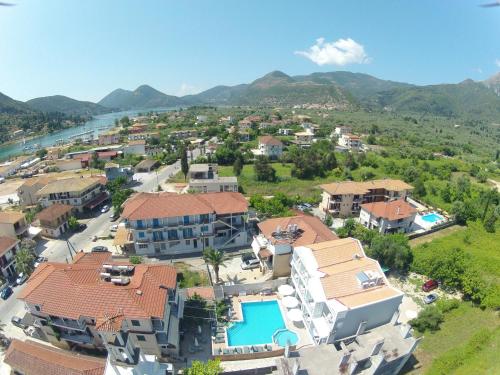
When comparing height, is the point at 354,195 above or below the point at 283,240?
above

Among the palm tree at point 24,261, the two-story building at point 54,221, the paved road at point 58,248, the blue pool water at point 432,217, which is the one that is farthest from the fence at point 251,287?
the blue pool water at point 432,217

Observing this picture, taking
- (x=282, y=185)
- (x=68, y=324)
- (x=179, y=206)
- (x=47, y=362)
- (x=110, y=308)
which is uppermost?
(x=179, y=206)

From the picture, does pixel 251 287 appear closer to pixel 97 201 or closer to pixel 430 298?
pixel 430 298

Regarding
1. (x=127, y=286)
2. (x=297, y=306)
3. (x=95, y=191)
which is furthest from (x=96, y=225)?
(x=297, y=306)

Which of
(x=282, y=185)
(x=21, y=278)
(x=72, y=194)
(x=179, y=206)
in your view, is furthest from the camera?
(x=282, y=185)

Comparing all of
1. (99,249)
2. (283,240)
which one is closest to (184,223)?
(99,249)

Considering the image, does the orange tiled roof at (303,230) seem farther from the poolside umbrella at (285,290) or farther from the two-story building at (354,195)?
the two-story building at (354,195)

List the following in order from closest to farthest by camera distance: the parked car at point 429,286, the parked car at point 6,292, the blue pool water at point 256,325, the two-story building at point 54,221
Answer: the blue pool water at point 256,325, the parked car at point 6,292, the parked car at point 429,286, the two-story building at point 54,221

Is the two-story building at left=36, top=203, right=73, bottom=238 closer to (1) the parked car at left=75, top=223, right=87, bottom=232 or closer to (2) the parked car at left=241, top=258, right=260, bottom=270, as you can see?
(1) the parked car at left=75, top=223, right=87, bottom=232
